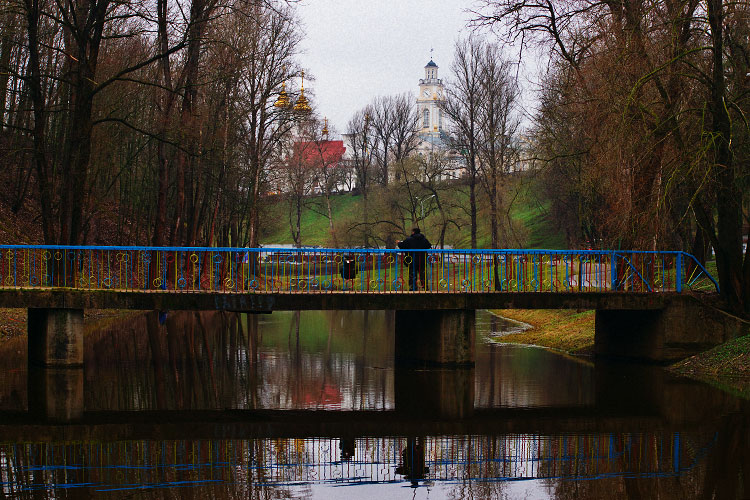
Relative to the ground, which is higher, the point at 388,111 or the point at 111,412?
the point at 388,111

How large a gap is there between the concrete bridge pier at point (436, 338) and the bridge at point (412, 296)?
3 cm

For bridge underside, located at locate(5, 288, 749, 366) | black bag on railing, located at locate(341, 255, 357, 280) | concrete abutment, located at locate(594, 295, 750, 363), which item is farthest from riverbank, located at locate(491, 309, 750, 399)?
black bag on railing, located at locate(341, 255, 357, 280)

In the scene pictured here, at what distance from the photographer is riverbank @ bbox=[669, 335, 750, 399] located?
19.0m

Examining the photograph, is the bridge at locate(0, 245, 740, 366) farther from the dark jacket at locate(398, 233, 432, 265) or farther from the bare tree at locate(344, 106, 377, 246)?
the bare tree at locate(344, 106, 377, 246)

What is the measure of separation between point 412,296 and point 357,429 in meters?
6.58

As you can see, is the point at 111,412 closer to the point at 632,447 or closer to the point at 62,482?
the point at 62,482

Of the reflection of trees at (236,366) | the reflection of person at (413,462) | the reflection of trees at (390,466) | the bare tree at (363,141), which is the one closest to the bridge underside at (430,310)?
the reflection of trees at (236,366)

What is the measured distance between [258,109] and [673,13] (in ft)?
76.6

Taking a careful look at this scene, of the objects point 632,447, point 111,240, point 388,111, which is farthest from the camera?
point 388,111

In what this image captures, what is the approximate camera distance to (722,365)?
1988cm

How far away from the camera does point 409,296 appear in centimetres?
2002

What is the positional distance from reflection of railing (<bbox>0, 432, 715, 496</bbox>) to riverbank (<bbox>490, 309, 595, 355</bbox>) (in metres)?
12.1

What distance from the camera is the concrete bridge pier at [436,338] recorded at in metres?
20.5

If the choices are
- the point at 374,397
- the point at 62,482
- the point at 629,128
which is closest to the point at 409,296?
the point at 374,397
